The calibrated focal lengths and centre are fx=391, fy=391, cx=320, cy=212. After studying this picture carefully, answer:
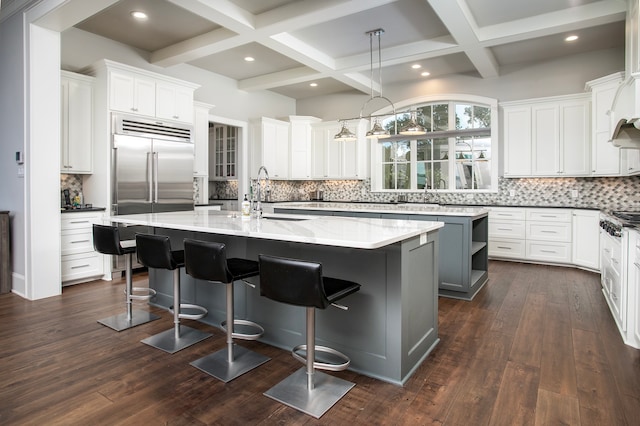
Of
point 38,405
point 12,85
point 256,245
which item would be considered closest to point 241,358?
point 256,245

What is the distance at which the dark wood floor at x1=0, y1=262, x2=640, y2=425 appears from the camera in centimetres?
199

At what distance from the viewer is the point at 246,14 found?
433cm

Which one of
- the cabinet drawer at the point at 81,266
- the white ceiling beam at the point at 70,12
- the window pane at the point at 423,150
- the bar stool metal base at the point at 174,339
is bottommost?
the bar stool metal base at the point at 174,339

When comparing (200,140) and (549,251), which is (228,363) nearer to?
(200,140)

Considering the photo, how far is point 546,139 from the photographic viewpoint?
5.93m

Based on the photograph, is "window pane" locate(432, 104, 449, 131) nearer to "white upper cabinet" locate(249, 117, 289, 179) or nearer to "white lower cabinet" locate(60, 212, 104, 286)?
"white upper cabinet" locate(249, 117, 289, 179)

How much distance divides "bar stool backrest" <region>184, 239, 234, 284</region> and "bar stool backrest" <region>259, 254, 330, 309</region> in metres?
0.38

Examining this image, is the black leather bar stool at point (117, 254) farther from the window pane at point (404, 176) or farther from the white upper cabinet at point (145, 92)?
the window pane at point (404, 176)

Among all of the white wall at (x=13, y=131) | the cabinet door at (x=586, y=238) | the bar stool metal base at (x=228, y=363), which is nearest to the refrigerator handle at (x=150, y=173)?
the white wall at (x=13, y=131)

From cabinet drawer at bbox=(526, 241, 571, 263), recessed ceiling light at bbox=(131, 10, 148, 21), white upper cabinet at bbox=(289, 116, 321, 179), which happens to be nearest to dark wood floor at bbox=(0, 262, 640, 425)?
cabinet drawer at bbox=(526, 241, 571, 263)

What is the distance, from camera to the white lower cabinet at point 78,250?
4.44 metres

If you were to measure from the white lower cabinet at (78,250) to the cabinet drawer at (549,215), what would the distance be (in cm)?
589

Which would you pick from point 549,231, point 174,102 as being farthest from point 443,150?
point 174,102

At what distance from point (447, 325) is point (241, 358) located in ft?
5.73
